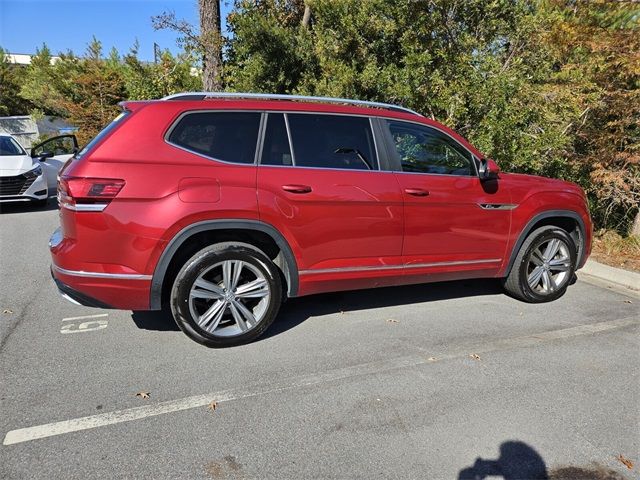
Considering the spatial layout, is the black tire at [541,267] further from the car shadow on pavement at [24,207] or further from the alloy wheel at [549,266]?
the car shadow on pavement at [24,207]

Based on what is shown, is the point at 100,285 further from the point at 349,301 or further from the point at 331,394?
the point at 349,301

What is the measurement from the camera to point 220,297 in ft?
12.1

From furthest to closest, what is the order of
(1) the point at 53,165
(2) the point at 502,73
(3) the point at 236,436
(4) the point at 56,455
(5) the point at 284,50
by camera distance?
(1) the point at 53,165 < (5) the point at 284,50 < (2) the point at 502,73 < (3) the point at 236,436 < (4) the point at 56,455

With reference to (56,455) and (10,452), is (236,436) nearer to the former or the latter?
(56,455)

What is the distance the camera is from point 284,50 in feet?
31.3

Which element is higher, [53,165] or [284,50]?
[284,50]

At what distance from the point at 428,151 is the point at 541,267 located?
1.73 metres

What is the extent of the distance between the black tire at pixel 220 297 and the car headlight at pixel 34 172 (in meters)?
7.57

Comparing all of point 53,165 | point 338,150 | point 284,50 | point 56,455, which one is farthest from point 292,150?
point 53,165

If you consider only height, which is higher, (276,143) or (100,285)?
(276,143)

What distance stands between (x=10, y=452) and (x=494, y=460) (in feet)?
8.38

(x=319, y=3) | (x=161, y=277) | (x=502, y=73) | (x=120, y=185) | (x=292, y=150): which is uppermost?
(x=319, y=3)

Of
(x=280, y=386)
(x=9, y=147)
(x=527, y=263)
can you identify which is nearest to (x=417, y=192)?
(x=527, y=263)

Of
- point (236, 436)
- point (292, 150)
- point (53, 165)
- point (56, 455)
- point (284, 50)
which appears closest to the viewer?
point (56, 455)
